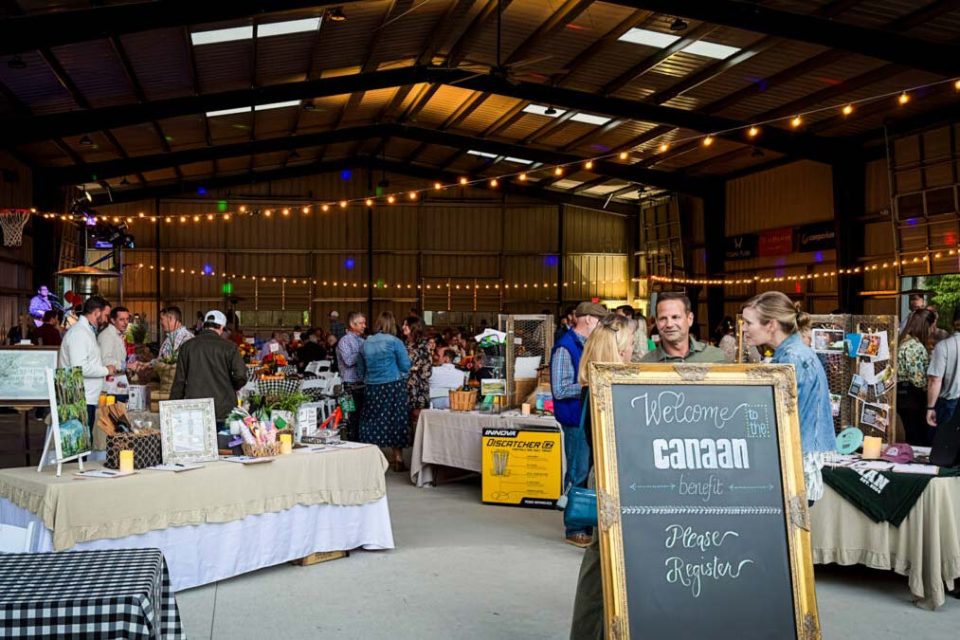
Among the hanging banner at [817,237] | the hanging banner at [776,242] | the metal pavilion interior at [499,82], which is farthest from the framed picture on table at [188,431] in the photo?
the hanging banner at [776,242]

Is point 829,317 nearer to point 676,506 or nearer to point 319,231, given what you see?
point 676,506

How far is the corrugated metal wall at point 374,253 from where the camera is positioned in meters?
21.8

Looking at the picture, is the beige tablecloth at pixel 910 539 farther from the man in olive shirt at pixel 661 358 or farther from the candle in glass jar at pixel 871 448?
the man in olive shirt at pixel 661 358

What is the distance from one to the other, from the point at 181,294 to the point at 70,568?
65.9 feet

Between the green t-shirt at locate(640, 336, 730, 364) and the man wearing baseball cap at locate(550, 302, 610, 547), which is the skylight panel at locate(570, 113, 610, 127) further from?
the green t-shirt at locate(640, 336, 730, 364)

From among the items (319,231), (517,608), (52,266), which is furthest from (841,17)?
(319,231)

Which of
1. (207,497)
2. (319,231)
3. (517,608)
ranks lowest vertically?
(517,608)

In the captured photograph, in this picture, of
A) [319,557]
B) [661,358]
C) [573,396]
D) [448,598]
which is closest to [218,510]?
[319,557]

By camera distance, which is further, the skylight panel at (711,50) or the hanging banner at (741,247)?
the hanging banner at (741,247)

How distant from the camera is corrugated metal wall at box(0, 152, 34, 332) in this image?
47.6 ft

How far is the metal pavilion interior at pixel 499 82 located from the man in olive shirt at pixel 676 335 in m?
6.18

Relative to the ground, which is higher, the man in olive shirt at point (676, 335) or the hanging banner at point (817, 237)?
the hanging banner at point (817, 237)

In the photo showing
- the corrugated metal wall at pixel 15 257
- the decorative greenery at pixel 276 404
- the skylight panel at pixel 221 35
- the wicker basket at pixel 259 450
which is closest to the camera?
the wicker basket at pixel 259 450

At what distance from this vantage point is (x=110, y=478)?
13.8ft
